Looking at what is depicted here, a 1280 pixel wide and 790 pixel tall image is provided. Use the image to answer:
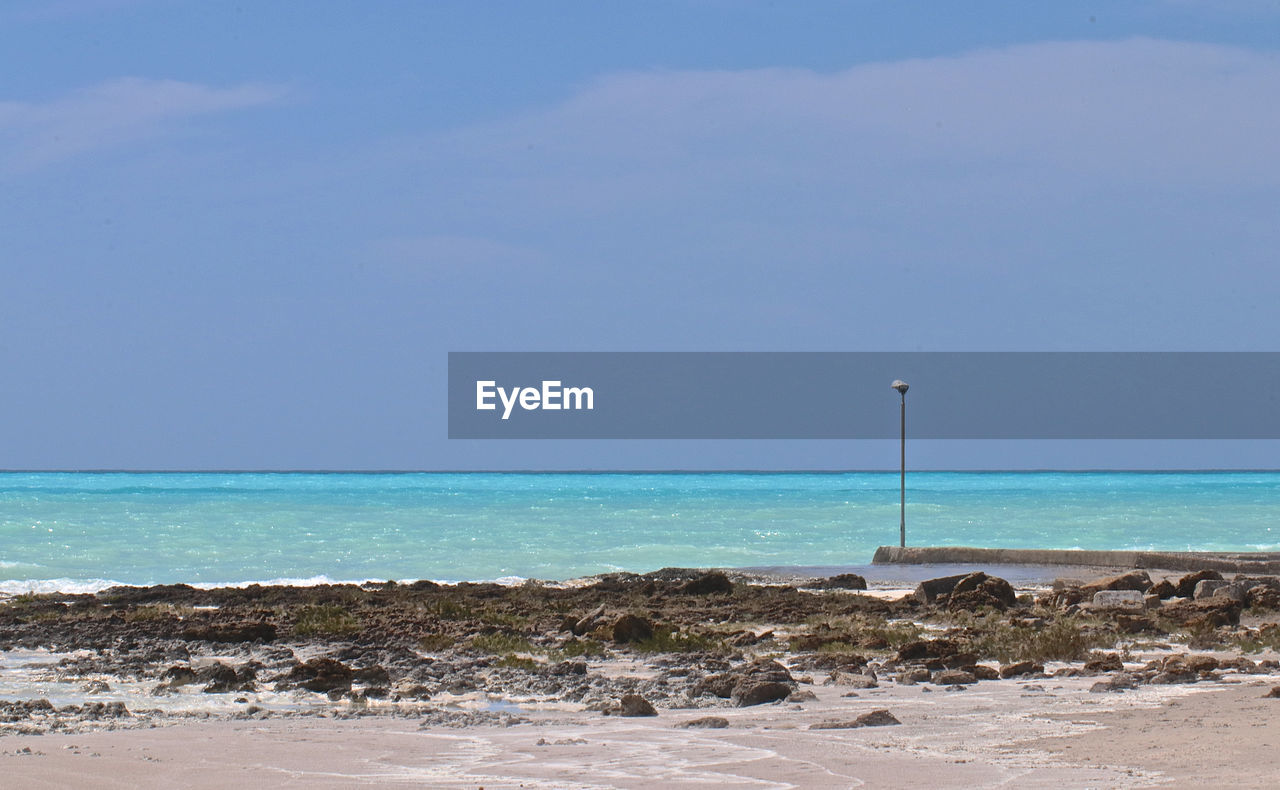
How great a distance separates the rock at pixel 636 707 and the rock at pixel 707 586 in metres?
12.4

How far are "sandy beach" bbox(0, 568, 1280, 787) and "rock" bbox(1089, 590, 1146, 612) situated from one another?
0.20 m

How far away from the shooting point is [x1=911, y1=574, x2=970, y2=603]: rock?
67.4ft

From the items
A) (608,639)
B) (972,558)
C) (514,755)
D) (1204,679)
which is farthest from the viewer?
(972,558)

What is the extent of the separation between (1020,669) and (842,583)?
12.7 meters

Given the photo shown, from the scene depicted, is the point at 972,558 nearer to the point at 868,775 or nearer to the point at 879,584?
the point at 879,584

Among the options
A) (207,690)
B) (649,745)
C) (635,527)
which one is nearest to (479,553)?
(635,527)

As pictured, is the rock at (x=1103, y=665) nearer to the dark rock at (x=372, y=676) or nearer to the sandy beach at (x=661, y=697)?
the sandy beach at (x=661, y=697)

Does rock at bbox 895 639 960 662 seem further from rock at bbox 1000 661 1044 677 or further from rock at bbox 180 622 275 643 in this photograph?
rock at bbox 180 622 275 643

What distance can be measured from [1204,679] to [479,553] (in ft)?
109

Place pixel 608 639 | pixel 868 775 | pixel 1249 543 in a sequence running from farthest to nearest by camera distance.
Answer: pixel 1249 543 → pixel 608 639 → pixel 868 775

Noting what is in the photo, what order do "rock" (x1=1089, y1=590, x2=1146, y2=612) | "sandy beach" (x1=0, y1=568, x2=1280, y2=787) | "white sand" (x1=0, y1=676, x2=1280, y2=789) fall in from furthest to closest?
"rock" (x1=1089, y1=590, x2=1146, y2=612)
"sandy beach" (x1=0, y1=568, x2=1280, y2=787)
"white sand" (x1=0, y1=676, x2=1280, y2=789)

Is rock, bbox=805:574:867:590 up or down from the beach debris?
down

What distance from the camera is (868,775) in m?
7.83

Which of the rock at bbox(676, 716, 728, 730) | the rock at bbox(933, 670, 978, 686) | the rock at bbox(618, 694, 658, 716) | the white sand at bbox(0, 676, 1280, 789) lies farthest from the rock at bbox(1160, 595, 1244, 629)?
the rock at bbox(676, 716, 728, 730)
